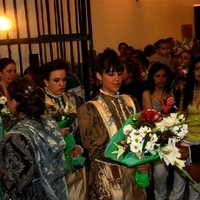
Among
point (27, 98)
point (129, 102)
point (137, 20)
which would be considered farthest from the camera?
point (137, 20)

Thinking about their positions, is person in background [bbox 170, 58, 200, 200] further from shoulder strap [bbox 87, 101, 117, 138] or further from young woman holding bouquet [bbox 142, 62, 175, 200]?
shoulder strap [bbox 87, 101, 117, 138]

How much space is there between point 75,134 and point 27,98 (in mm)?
1095

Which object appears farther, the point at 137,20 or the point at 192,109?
the point at 137,20

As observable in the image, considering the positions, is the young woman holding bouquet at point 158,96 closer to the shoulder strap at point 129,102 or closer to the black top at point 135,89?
the black top at point 135,89

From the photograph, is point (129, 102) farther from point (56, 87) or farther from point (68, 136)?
point (56, 87)

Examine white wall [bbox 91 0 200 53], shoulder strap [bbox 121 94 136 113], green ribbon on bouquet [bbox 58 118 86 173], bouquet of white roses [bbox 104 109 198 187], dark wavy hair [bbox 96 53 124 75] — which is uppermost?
white wall [bbox 91 0 200 53]

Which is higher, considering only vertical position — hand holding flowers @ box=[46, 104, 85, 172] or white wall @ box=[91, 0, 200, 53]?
white wall @ box=[91, 0, 200, 53]

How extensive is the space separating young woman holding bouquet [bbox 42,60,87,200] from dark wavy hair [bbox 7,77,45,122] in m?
0.66

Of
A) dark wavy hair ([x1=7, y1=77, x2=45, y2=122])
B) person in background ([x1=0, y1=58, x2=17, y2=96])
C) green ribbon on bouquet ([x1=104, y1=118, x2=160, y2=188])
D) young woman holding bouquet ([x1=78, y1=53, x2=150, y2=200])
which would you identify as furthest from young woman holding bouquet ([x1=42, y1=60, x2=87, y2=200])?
person in background ([x1=0, y1=58, x2=17, y2=96])

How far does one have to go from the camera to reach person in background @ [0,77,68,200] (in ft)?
7.68

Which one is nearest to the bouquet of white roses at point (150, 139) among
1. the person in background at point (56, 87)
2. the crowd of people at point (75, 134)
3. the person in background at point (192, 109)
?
the crowd of people at point (75, 134)

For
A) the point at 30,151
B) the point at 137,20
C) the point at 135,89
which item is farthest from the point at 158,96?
the point at 137,20

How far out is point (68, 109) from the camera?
128 inches

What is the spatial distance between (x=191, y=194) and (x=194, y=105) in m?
0.76
